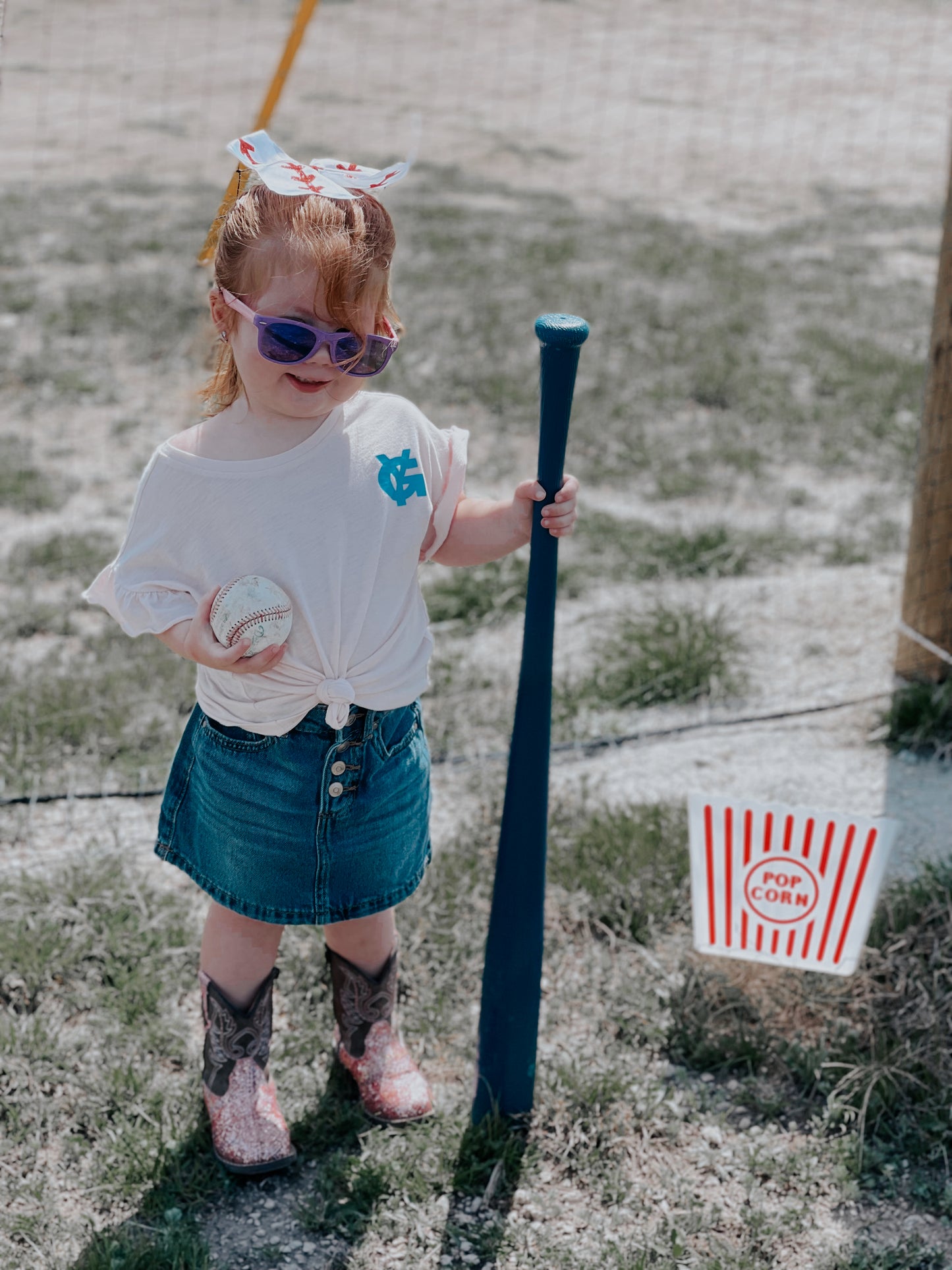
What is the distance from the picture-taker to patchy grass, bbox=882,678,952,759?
302 centimetres

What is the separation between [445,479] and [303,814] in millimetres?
485

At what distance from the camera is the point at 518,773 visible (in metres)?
1.91

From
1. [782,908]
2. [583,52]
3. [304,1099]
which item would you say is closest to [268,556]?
[304,1099]

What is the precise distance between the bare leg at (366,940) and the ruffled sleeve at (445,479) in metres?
0.55

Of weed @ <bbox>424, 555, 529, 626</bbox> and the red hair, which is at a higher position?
the red hair

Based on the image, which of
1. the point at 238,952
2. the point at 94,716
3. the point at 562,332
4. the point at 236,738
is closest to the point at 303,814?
the point at 236,738

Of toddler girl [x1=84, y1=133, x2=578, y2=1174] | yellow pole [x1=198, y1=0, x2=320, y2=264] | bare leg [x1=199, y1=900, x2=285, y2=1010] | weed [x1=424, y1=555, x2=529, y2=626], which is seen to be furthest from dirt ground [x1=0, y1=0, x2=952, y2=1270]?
yellow pole [x1=198, y1=0, x2=320, y2=264]

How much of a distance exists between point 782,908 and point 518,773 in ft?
2.20

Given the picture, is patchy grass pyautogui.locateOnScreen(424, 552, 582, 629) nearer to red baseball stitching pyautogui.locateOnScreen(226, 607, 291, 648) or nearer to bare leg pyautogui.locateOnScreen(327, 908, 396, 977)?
bare leg pyautogui.locateOnScreen(327, 908, 396, 977)

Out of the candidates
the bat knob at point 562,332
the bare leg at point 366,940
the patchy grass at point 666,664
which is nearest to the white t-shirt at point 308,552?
the bat knob at point 562,332

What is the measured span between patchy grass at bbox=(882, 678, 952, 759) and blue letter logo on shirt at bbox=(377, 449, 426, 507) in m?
1.67

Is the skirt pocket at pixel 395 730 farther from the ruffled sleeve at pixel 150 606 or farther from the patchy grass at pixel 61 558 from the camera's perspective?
the patchy grass at pixel 61 558

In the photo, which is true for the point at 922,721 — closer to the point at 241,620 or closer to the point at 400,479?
the point at 400,479

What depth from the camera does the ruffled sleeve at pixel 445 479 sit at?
1.84 m
